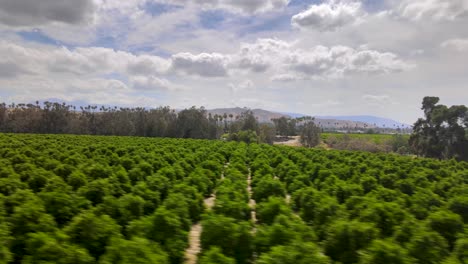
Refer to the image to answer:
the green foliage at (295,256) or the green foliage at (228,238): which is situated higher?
the green foliage at (295,256)

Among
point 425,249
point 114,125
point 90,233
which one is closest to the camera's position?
point 90,233

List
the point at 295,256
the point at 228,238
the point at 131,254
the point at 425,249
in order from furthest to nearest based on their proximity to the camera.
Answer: the point at 228,238, the point at 425,249, the point at 295,256, the point at 131,254

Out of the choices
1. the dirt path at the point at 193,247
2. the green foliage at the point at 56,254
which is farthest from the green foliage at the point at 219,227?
the dirt path at the point at 193,247

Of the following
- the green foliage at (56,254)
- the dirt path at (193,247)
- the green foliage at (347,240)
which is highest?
the green foliage at (56,254)

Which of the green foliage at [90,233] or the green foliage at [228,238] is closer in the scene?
the green foliage at [90,233]

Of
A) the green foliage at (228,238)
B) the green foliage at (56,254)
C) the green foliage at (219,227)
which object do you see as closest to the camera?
the green foliage at (56,254)

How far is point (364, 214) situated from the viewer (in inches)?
530

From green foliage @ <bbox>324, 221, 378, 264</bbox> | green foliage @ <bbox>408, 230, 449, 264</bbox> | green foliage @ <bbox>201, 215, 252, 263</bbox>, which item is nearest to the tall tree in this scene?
green foliage @ <bbox>324, 221, 378, 264</bbox>

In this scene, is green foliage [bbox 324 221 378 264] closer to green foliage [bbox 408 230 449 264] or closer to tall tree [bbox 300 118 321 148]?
green foliage [bbox 408 230 449 264]

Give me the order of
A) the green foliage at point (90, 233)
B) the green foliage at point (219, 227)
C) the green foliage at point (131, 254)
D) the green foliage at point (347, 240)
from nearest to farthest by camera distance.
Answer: the green foliage at point (131, 254)
the green foliage at point (219, 227)
the green foliage at point (90, 233)
the green foliage at point (347, 240)

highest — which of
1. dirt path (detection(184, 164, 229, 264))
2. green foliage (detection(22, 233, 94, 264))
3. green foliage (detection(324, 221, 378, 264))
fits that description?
green foliage (detection(22, 233, 94, 264))

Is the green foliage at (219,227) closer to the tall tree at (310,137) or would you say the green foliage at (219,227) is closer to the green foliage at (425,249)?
the green foliage at (425,249)

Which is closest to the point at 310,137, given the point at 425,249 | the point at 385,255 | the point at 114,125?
the point at 114,125

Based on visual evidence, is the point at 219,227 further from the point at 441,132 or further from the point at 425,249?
the point at 441,132
